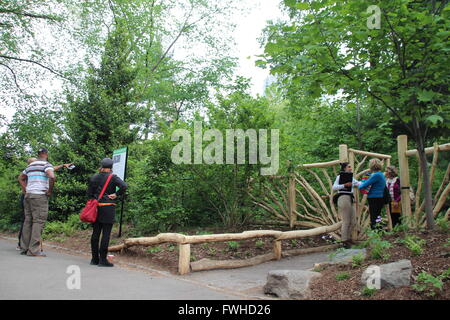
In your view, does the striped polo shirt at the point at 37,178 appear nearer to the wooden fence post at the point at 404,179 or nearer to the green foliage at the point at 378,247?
the green foliage at the point at 378,247

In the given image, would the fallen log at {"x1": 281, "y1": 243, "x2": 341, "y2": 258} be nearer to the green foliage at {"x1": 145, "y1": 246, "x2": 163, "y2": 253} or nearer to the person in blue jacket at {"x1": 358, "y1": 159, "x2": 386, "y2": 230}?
the person in blue jacket at {"x1": 358, "y1": 159, "x2": 386, "y2": 230}

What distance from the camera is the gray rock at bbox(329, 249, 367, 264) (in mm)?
5819

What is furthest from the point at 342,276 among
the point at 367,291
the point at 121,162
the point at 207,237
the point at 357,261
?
the point at 121,162

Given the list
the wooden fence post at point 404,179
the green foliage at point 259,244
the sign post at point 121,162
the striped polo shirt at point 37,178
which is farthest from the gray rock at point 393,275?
the striped polo shirt at point 37,178

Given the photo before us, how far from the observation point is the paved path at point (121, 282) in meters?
4.75

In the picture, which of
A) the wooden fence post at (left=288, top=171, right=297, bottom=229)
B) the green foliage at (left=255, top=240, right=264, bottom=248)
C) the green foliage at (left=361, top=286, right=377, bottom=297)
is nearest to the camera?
the green foliage at (left=361, top=286, right=377, bottom=297)

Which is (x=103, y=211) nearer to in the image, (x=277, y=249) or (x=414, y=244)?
(x=277, y=249)

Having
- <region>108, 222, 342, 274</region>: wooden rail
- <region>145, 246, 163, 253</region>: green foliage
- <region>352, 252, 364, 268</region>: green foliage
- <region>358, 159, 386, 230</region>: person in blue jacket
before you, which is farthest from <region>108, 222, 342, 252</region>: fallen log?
<region>352, 252, 364, 268</region>: green foliage

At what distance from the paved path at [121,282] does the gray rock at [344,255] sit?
3.28 ft

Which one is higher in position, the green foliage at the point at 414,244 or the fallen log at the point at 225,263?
the green foliage at the point at 414,244

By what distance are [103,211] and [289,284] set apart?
379 centimetres

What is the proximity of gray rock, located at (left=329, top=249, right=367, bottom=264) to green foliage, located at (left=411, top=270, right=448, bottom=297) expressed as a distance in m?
1.38
